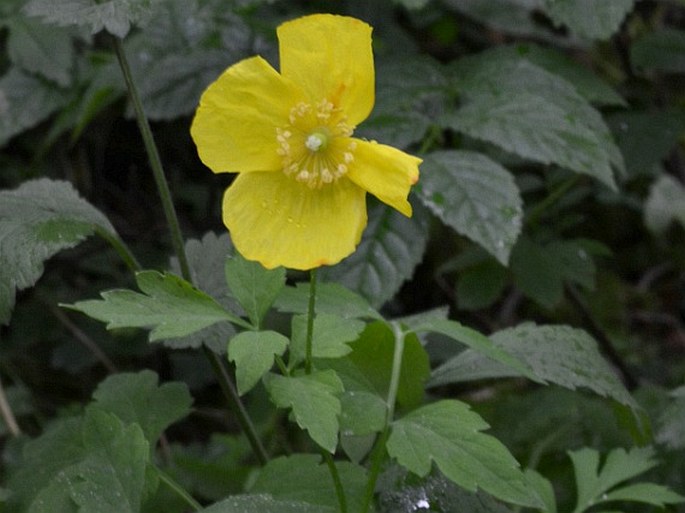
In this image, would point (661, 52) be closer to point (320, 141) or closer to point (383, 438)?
point (320, 141)

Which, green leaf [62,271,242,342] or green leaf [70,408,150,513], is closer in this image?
green leaf [62,271,242,342]

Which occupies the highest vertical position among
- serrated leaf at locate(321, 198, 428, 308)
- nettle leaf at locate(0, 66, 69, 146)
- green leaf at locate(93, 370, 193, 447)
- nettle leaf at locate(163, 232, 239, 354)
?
nettle leaf at locate(163, 232, 239, 354)

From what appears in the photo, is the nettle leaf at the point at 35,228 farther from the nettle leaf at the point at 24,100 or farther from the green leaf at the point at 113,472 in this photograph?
the nettle leaf at the point at 24,100

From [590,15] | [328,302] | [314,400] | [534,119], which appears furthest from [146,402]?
[590,15]

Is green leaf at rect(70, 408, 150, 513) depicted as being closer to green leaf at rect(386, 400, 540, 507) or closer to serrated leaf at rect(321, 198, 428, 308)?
green leaf at rect(386, 400, 540, 507)

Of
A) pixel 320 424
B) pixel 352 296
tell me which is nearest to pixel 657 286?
pixel 352 296

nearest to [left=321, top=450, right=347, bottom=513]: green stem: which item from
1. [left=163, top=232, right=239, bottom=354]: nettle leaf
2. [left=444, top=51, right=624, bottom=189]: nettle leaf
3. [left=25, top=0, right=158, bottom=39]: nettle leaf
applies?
[left=163, top=232, right=239, bottom=354]: nettle leaf

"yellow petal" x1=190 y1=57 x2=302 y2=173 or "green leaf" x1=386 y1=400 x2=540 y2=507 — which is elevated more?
"yellow petal" x1=190 y1=57 x2=302 y2=173
